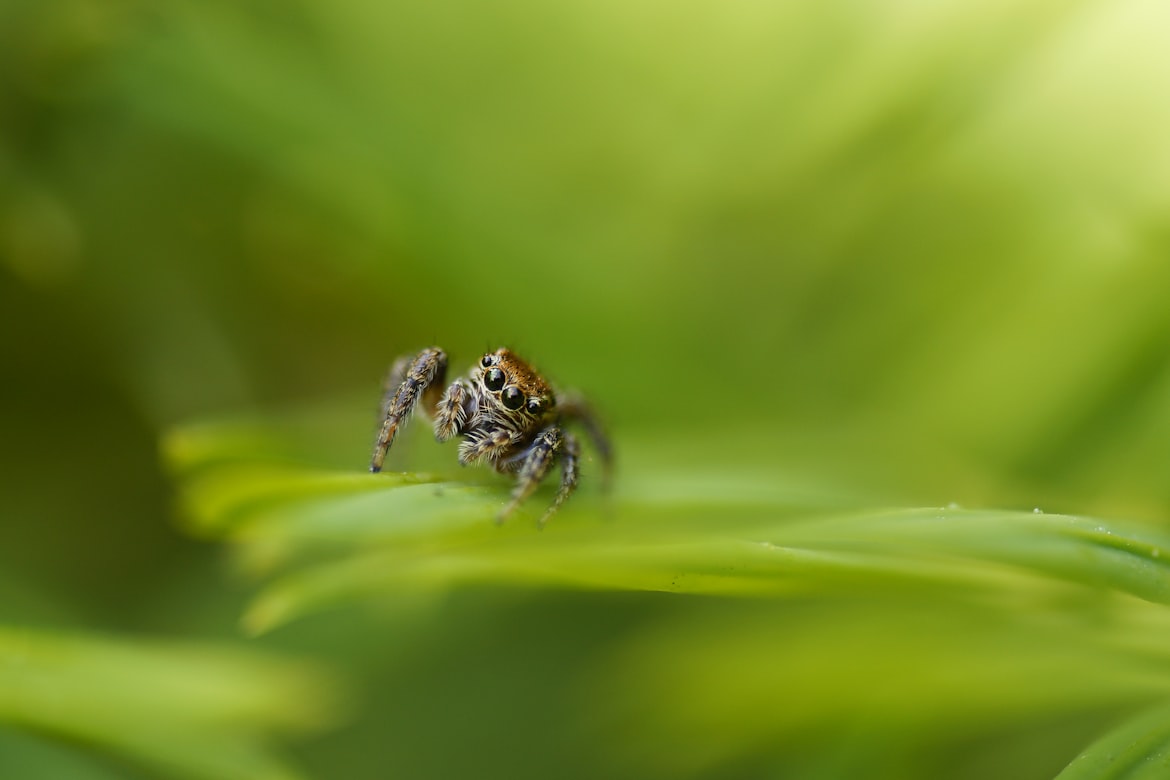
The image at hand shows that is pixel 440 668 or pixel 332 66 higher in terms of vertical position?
pixel 332 66

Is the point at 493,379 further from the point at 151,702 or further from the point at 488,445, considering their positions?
the point at 151,702

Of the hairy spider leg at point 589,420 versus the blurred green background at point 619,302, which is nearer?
the blurred green background at point 619,302

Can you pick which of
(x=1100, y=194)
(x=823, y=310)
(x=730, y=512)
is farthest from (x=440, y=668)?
(x=1100, y=194)

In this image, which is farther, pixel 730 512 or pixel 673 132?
pixel 673 132

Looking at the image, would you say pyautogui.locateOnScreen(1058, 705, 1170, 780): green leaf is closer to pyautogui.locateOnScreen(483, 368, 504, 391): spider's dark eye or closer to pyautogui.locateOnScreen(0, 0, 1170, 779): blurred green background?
pyautogui.locateOnScreen(0, 0, 1170, 779): blurred green background

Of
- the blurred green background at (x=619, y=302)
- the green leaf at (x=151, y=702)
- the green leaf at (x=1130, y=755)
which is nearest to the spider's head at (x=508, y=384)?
the blurred green background at (x=619, y=302)

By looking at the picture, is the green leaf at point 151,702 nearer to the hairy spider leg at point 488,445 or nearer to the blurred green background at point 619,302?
the blurred green background at point 619,302

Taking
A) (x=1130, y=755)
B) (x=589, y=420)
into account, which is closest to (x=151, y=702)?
(x=589, y=420)

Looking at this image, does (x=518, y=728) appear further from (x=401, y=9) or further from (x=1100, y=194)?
(x=401, y=9)
